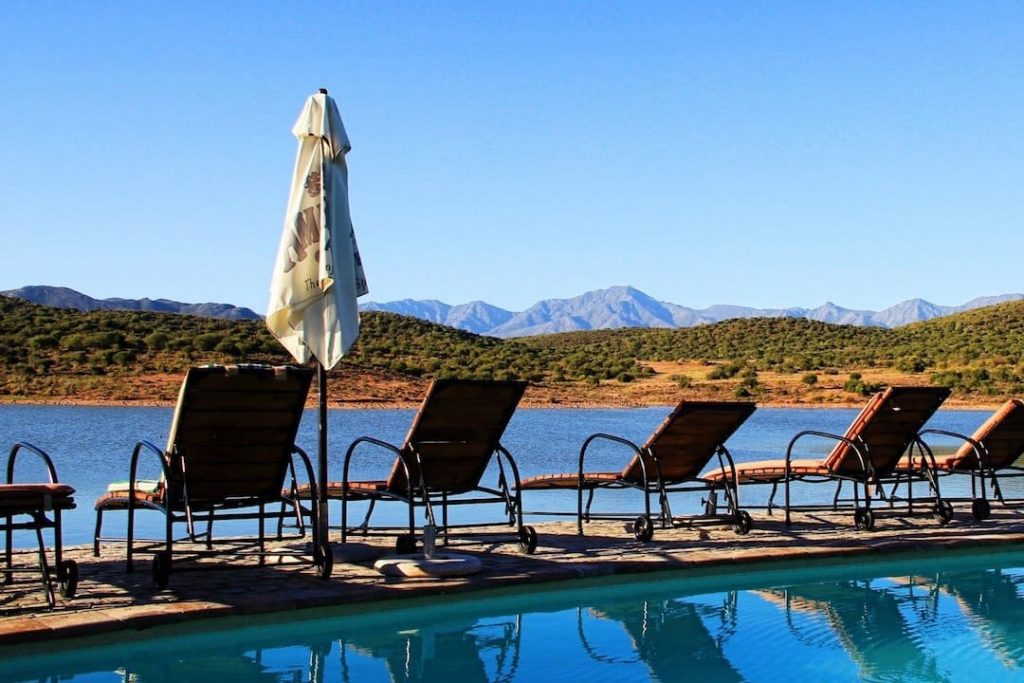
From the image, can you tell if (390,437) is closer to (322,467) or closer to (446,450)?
(446,450)

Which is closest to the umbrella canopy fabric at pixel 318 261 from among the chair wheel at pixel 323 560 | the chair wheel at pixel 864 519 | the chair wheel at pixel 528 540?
the chair wheel at pixel 323 560

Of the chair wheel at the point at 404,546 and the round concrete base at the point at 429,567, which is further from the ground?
the chair wheel at the point at 404,546

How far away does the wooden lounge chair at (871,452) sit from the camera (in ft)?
26.4

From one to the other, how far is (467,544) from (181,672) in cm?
264

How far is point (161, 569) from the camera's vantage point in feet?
17.5

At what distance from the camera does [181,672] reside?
471cm

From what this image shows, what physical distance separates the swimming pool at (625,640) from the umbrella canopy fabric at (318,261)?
4.90ft

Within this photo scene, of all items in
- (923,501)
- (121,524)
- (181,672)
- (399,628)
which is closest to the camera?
(181,672)

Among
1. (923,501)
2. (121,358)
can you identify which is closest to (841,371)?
(121,358)

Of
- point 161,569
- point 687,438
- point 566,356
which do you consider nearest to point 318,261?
point 161,569

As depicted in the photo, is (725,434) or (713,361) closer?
(725,434)

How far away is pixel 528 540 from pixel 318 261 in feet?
6.17

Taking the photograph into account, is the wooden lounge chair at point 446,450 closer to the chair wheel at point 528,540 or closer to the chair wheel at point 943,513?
the chair wheel at point 528,540

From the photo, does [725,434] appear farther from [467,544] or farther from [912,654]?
[912,654]
